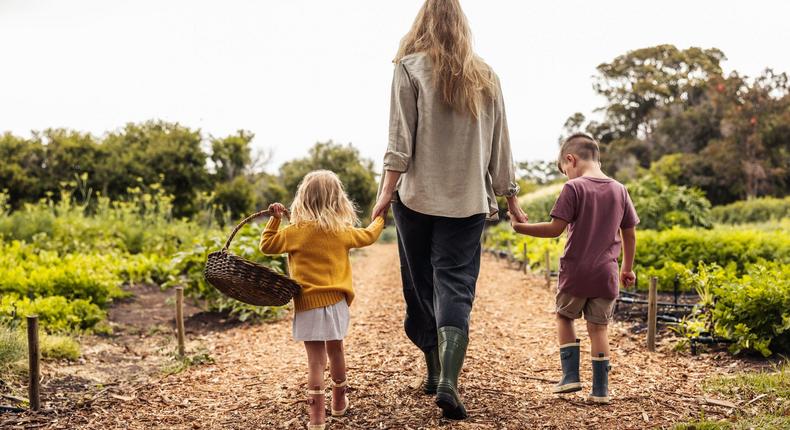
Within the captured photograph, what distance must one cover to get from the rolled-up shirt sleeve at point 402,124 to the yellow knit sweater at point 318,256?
0.32m

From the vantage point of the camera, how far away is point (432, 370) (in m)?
3.58

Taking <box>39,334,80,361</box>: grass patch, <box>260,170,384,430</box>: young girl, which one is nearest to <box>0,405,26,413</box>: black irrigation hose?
<box>39,334,80,361</box>: grass patch

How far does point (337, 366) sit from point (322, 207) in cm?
79

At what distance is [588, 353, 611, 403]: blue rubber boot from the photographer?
135 inches

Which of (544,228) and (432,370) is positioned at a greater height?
(544,228)

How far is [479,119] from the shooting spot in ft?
10.5

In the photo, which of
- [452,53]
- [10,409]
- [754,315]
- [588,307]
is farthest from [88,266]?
[754,315]

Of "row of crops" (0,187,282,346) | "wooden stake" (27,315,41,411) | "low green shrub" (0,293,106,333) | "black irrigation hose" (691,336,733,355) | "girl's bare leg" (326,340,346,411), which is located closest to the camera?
"girl's bare leg" (326,340,346,411)

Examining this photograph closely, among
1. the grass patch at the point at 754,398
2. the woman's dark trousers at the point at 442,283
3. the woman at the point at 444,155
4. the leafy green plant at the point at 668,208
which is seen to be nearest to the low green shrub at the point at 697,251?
the leafy green plant at the point at 668,208

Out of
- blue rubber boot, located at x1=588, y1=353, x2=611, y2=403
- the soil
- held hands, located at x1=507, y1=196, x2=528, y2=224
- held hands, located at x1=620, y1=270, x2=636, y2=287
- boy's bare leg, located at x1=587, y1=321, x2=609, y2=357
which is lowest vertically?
the soil

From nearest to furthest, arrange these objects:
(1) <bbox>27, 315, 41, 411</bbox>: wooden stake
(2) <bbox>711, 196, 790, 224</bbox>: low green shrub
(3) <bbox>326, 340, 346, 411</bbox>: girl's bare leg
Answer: (3) <bbox>326, 340, 346, 411</bbox>: girl's bare leg → (1) <bbox>27, 315, 41, 411</bbox>: wooden stake → (2) <bbox>711, 196, 790, 224</bbox>: low green shrub

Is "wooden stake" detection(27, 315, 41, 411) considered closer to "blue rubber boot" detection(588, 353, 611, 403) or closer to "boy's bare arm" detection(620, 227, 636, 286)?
"blue rubber boot" detection(588, 353, 611, 403)

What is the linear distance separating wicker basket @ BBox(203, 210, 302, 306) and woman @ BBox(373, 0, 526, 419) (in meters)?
0.57

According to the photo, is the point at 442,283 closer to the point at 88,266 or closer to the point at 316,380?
the point at 316,380
